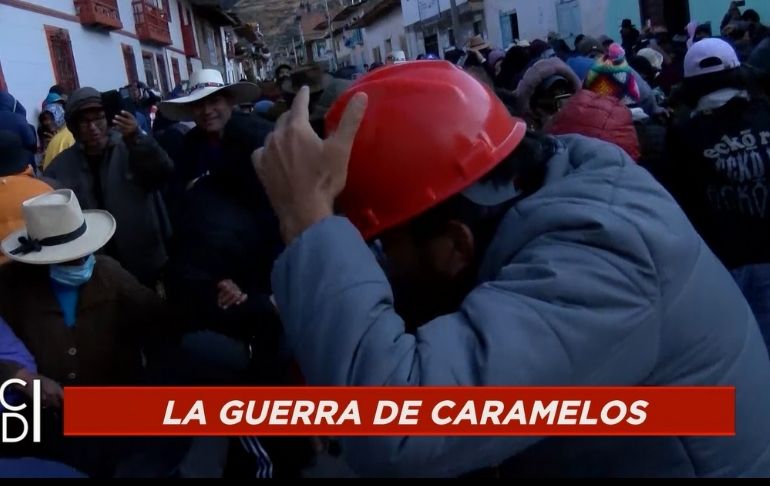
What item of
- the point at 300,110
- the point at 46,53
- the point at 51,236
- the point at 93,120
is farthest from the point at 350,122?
the point at 46,53

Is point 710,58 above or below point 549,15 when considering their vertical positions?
below

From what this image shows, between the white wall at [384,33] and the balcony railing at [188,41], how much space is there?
1233 centimetres

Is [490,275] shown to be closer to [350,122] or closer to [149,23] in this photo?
[350,122]

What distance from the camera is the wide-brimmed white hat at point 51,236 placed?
2.69 metres

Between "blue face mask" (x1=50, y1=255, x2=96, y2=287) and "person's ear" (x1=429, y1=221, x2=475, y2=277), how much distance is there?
6.23 ft

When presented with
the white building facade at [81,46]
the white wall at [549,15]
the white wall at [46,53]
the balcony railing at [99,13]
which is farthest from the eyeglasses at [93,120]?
the white wall at [549,15]

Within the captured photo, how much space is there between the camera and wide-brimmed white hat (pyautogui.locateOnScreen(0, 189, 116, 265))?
8.82 ft

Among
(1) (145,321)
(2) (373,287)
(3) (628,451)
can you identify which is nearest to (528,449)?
(3) (628,451)

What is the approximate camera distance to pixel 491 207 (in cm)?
123

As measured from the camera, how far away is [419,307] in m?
1.38

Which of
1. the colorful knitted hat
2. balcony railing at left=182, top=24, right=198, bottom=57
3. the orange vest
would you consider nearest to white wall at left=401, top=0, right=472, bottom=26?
balcony railing at left=182, top=24, right=198, bottom=57

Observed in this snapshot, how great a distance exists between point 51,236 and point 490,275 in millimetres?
2046

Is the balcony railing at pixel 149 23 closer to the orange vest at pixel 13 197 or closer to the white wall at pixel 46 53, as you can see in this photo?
the white wall at pixel 46 53

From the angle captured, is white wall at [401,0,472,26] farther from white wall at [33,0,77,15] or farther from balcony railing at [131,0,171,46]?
white wall at [33,0,77,15]
